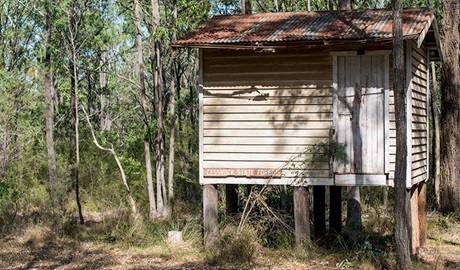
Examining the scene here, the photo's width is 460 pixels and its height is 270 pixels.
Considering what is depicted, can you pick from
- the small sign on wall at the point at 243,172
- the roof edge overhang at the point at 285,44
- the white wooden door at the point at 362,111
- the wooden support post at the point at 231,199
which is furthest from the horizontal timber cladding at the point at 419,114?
the wooden support post at the point at 231,199

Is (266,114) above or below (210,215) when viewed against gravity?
→ above

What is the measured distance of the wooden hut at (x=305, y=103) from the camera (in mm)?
11586

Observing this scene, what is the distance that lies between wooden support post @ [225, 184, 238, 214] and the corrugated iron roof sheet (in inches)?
147

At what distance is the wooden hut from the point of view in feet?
38.0

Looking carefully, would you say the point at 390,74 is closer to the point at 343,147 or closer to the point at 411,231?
the point at 343,147

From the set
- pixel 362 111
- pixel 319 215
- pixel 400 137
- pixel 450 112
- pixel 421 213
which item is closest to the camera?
pixel 400 137

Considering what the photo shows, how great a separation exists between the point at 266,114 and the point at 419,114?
129 inches

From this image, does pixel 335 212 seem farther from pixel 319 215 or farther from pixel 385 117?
pixel 385 117

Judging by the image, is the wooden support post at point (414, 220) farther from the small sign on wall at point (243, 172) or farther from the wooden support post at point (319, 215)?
the small sign on wall at point (243, 172)

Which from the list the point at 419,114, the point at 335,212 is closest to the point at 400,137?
the point at 419,114

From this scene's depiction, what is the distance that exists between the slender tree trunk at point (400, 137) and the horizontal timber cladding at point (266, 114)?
89.7 inches

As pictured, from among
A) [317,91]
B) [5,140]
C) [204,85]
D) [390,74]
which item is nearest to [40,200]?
[5,140]

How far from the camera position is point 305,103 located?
39.6 feet

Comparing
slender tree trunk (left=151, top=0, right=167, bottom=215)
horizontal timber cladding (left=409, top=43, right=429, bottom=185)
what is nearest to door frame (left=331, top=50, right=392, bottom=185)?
horizontal timber cladding (left=409, top=43, right=429, bottom=185)
